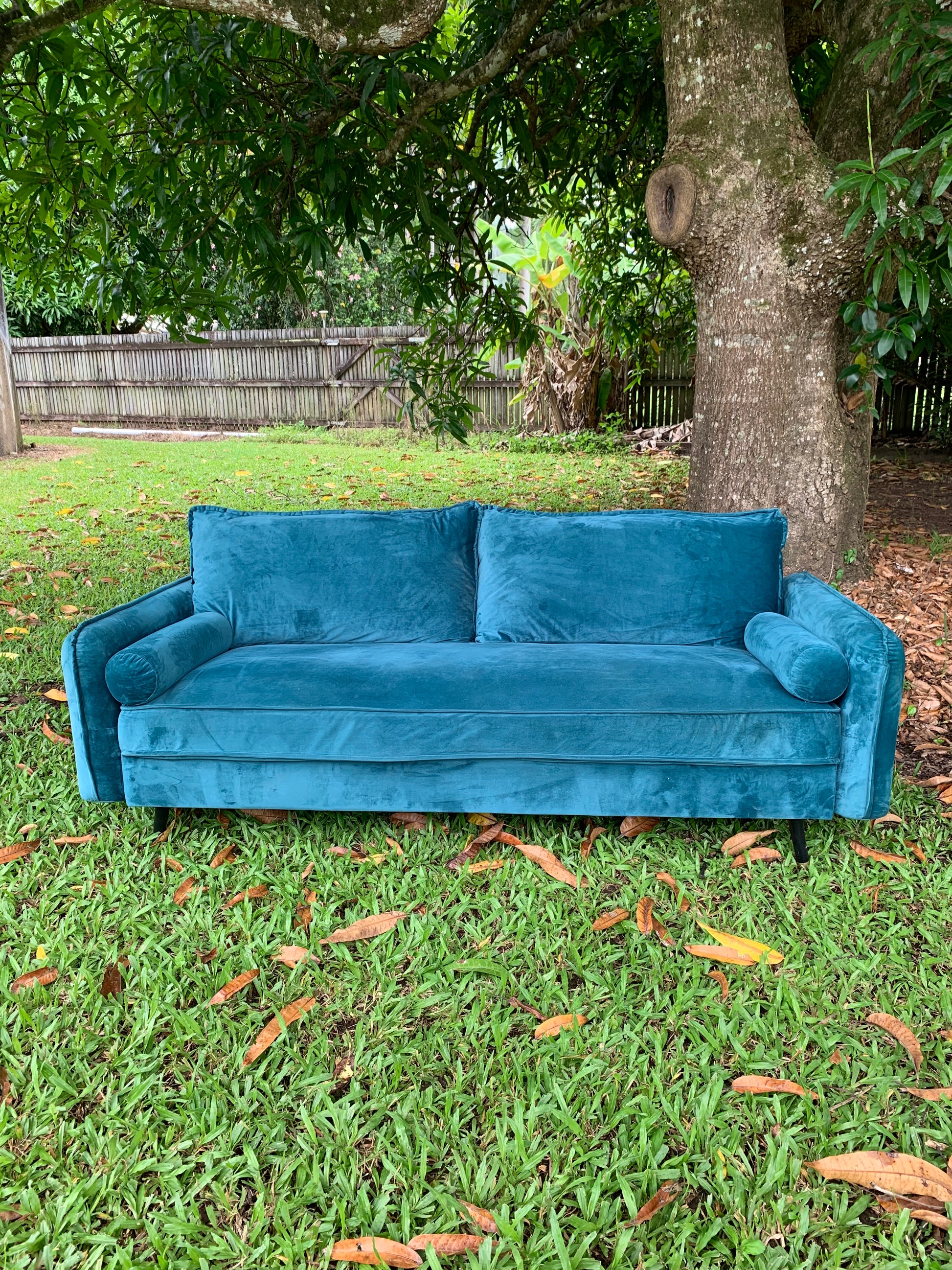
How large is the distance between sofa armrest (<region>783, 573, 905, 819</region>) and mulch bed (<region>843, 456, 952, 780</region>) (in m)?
0.76

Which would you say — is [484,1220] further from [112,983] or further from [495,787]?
[495,787]

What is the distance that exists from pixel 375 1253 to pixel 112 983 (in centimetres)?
103

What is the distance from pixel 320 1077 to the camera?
1.96 m

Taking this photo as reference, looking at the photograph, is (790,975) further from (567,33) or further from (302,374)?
(302,374)

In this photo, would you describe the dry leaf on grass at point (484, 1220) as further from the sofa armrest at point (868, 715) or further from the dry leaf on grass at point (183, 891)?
the sofa armrest at point (868, 715)

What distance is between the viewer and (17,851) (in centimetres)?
287

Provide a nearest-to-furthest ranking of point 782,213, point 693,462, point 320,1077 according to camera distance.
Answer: point 320,1077, point 782,213, point 693,462

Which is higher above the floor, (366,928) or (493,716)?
(493,716)

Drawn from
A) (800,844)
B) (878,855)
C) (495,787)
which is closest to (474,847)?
(495,787)

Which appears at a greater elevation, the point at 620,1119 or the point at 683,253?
the point at 683,253

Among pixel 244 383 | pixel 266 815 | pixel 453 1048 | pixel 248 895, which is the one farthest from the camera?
pixel 244 383

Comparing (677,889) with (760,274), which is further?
(760,274)

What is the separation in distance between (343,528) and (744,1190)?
259 centimetres

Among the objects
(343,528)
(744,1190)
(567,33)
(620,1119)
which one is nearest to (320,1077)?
(620,1119)
